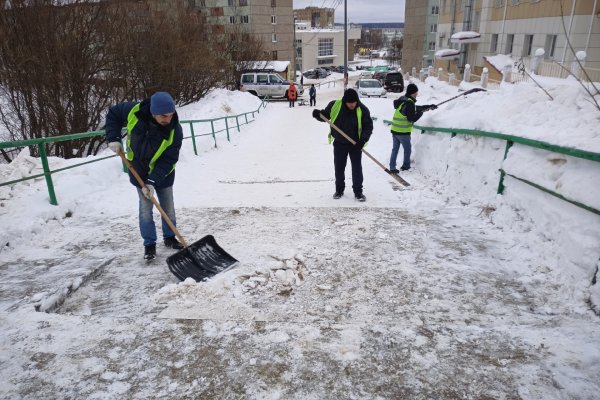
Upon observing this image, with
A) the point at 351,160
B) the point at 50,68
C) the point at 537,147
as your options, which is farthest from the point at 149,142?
the point at 50,68

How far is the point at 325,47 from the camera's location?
74312 millimetres

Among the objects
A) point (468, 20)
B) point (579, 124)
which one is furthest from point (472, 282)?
point (468, 20)

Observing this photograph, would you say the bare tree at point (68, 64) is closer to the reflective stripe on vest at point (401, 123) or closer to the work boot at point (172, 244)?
the work boot at point (172, 244)

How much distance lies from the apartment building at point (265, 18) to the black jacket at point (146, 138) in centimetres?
4089

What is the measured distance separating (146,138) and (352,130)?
2.81m

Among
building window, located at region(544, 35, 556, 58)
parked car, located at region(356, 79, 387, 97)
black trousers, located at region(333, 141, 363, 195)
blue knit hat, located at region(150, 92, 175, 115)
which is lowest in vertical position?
parked car, located at region(356, 79, 387, 97)

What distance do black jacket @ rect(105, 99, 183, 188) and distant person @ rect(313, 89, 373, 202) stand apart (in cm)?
239

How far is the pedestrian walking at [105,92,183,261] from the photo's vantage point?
3.28m

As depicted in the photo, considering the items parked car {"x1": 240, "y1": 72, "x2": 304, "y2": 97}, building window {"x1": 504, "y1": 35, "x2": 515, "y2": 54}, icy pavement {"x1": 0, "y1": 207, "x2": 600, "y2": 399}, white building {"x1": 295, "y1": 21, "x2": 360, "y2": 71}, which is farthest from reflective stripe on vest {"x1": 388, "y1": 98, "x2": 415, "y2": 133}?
white building {"x1": 295, "y1": 21, "x2": 360, "y2": 71}

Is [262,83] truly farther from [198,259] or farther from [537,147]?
[198,259]

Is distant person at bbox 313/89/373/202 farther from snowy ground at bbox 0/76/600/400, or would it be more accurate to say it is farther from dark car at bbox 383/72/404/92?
dark car at bbox 383/72/404/92

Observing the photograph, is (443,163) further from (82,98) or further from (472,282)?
(82,98)

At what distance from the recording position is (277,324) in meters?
2.66

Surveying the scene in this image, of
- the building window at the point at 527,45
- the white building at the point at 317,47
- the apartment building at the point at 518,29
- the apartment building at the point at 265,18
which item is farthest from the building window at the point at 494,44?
the white building at the point at 317,47
